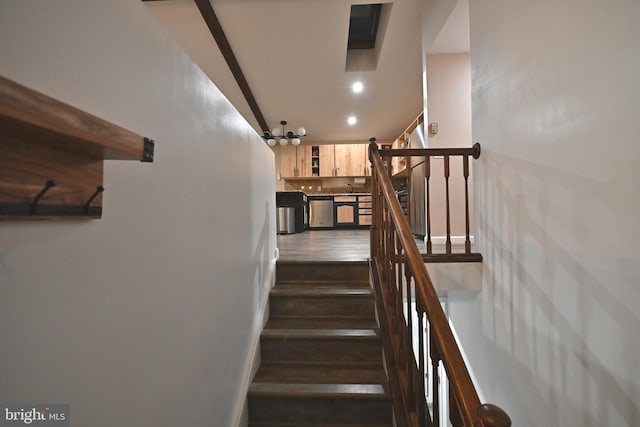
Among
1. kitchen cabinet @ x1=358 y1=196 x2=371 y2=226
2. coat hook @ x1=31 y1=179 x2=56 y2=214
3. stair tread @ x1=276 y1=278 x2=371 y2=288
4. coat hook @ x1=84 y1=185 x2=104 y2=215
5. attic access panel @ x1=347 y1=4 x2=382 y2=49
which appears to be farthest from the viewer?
kitchen cabinet @ x1=358 y1=196 x2=371 y2=226

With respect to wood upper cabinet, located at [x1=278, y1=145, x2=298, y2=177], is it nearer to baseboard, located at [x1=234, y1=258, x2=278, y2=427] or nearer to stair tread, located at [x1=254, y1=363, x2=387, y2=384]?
baseboard, located at [x1=234, y1=258, x2=278, y2=427]

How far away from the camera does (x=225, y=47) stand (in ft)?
12.3

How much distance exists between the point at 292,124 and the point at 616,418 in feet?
22.1

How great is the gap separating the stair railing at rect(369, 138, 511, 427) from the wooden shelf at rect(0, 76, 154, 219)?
99 cm

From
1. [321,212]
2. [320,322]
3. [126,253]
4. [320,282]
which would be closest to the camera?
[126,253]

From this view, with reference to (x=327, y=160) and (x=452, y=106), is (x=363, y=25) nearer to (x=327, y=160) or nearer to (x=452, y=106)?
(x=452, y=106)

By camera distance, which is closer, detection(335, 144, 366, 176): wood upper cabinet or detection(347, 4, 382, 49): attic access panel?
detection(347, 4, 382, 49): attic access panel

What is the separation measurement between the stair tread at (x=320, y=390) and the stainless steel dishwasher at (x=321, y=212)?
19.7 ft

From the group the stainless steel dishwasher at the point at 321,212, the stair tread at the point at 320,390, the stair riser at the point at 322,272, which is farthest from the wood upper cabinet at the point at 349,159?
the stair tread at the point at 320,390

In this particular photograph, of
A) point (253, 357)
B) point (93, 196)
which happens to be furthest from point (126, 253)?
point (253, 357)

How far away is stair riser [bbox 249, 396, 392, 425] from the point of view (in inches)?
68.5

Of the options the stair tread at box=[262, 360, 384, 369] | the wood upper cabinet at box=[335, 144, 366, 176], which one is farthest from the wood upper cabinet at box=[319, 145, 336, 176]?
the stair tread at box=[262, 360, 384, 369]

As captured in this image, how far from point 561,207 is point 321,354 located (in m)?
1.65

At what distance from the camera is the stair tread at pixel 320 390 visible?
68.4 inches
